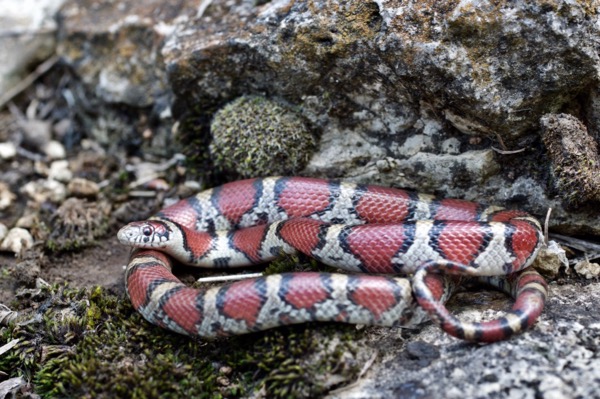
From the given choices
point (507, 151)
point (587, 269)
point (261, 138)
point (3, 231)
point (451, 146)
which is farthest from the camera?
point (3, 231)

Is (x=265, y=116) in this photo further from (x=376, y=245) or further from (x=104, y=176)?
(x=104, y=176)

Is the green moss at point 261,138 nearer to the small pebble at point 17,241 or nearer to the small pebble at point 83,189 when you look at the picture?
the small pebble at point 83,189

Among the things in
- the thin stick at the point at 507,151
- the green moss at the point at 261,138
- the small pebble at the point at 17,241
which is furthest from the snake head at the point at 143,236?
the thin stick at the point at 507,151

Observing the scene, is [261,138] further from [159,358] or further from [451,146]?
[159,358]

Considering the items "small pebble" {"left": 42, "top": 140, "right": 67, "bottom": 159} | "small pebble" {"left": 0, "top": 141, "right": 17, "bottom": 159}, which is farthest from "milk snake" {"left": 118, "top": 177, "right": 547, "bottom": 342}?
"small pebble" {"left": 0, "top": 141, "right": 17, "bottom": 159}

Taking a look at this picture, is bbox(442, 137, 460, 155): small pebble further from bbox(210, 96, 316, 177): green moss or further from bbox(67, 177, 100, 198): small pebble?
bbox(67, 177, 100, 198): small pebble

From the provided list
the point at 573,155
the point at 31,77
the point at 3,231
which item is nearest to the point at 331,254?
the point at 573,155
